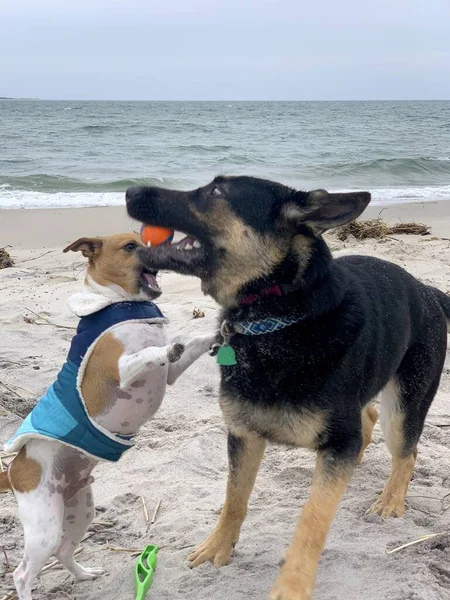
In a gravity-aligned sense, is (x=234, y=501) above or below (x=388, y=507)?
above

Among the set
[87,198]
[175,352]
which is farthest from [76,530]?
[87,198]

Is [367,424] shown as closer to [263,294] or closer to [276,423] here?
[276,423]

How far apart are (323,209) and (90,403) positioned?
1609 millimetres

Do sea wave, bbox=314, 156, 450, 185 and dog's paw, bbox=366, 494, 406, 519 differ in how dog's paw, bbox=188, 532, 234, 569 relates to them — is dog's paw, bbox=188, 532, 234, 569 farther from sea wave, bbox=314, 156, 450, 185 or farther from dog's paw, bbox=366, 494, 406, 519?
sea wave, bbox=314, 156, 450, 185

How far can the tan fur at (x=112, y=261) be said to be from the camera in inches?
154

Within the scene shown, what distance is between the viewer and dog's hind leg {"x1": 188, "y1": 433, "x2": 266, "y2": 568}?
3.62 meters

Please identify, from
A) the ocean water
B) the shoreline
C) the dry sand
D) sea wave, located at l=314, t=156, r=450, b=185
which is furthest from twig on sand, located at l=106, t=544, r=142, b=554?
sea wave, located at l=314, t=156, r=450, b=185

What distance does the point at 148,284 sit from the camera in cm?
394

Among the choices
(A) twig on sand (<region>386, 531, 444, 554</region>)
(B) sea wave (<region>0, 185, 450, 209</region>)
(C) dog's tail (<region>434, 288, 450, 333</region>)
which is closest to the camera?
(A) twig on sand (<region>386, 531, 444, 554</region>)

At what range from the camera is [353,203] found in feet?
10.2

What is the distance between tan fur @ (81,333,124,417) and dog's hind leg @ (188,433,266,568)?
71 cm

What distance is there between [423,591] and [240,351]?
1.35m

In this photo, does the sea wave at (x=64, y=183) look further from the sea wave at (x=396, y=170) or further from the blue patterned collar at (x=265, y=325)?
the blue patterned collar at (x=265, y=325)

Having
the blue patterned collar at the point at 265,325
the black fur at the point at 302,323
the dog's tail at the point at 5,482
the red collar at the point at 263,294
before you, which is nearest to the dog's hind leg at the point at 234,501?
the black fur at the point at 302,323
